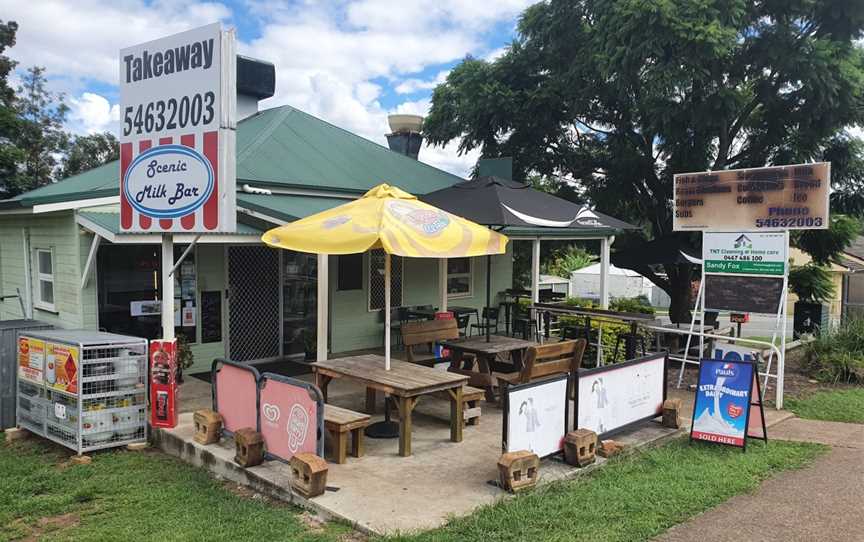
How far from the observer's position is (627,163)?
14.1 meters

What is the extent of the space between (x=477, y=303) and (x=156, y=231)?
26.1 ft

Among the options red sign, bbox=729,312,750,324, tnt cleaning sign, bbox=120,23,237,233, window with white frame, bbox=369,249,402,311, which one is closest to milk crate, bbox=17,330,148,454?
tnt cleaning sign, bbox=120,23,237,233

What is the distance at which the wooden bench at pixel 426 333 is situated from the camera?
741 cm

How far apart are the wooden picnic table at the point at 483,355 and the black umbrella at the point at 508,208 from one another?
0.75ft

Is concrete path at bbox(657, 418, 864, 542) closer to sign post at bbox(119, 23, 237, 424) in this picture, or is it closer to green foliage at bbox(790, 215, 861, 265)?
sign post at bbox(119, 23, 237, 424)

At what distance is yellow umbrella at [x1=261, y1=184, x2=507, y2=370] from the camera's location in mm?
5688

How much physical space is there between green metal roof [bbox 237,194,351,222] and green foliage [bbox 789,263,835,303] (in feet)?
35.4

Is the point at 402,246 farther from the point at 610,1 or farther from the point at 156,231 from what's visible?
the point at 610,1

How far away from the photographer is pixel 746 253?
8898 mm

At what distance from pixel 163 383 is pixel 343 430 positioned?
219 centimetres

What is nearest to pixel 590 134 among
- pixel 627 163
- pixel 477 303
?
pixel 627 163

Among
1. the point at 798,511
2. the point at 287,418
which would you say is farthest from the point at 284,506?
the point at 798,511

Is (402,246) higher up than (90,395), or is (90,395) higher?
(402,246)

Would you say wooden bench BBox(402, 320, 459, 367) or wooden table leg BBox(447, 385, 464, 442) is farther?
wooden bench BBox(402, 320, 459, 367)
